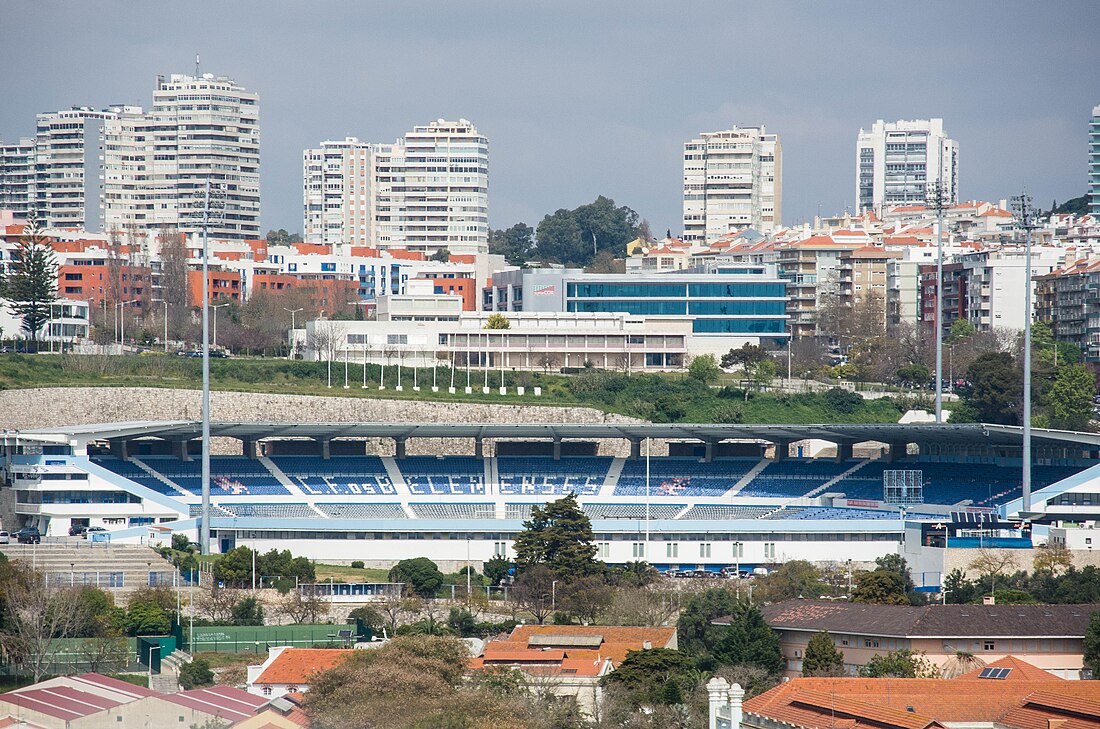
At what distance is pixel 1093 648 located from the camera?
4003 centimetres

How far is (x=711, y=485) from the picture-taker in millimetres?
66812

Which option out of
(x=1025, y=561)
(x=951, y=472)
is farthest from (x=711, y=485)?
(x=1025, y=561)

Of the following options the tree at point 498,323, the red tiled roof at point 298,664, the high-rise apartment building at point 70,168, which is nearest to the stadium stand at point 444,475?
the tree at point 498,323

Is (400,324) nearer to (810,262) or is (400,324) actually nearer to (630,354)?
(630,354)

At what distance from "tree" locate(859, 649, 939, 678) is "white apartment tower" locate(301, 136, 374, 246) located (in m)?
112

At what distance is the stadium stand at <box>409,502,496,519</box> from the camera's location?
63.1 meters

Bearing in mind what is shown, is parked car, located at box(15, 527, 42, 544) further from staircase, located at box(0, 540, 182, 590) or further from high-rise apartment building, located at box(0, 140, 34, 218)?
high-rise apartment building, located at box(0, 140, 34, 218)

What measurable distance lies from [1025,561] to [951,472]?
1090 centimetres

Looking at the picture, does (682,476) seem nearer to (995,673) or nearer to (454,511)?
(454,511)

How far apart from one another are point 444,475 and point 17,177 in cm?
8933

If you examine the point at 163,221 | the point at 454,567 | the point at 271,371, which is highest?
the point at 163,221

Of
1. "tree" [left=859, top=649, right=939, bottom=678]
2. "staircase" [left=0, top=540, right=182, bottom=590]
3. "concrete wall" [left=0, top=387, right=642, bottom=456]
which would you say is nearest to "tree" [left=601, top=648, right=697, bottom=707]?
"tree" [left=859, top=649, right=939, bottom=678]

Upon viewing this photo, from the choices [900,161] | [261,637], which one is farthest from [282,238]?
[261,637]

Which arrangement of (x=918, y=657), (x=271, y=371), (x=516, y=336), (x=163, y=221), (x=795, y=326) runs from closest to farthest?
(x=918, y=657), (x=271, y=371), (x=516, y=336), (x=795, y=326), (x=163, y=221)
